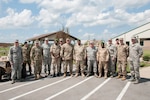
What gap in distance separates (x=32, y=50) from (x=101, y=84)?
363cm

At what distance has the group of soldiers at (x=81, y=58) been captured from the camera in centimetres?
1005

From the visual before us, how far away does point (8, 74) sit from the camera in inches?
417

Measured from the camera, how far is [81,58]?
1096 centimetres

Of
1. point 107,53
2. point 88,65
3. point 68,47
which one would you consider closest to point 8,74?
point 68,47

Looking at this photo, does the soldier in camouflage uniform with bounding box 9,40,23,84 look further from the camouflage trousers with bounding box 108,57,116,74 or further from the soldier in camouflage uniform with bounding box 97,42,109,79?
the camouflage trousers with bounding box 108,57,116,74

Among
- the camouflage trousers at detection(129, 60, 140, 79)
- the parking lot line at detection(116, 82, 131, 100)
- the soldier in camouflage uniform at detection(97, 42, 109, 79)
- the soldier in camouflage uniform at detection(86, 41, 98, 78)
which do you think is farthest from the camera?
A: the soldier in camouflage uniform at detection(86, 41, 98, 78)

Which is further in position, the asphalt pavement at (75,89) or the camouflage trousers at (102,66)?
the camouflage trousers at (102,66)

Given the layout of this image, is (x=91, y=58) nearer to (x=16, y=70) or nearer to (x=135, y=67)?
(x=135, y=67)

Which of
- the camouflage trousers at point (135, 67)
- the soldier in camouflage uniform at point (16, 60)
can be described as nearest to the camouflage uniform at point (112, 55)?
the camouflage trousers at point (135, 67)

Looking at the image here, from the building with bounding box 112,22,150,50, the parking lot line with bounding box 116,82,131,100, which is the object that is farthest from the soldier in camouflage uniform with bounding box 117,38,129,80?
the building with bounding box 112,22,150,50

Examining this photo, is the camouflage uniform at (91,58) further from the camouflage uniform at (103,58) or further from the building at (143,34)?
the building at (143,34)

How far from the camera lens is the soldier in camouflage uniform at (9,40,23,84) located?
10008mm

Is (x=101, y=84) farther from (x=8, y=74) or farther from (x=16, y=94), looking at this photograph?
(x=8, y=74)

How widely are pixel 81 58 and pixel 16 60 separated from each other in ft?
10.1
